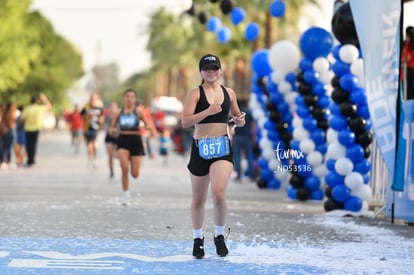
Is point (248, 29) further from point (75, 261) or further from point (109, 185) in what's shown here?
point (75, 261)

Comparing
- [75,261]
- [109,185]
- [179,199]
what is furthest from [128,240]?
[109,185]

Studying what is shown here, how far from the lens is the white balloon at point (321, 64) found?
14031mm

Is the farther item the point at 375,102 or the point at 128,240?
the point at 375,102

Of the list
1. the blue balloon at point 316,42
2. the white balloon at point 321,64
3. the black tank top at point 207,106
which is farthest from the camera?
the white balloon at point 321,64

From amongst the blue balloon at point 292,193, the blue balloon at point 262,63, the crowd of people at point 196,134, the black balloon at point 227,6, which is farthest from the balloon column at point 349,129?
the black balloon at point 227,6

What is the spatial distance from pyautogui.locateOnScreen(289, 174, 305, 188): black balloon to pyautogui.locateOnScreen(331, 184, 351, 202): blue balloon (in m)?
2.32

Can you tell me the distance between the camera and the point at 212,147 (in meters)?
7.80

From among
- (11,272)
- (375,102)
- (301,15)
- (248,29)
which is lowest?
(11,272)

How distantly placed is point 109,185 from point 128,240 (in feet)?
27.4

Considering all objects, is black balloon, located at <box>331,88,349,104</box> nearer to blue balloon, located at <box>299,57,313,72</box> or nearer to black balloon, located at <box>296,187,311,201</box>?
blue balloon, located at <box>299,57,313,72</box>

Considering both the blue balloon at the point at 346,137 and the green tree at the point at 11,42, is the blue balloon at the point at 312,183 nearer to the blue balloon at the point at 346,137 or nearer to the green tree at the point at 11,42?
the blue balloon at the point at 346,137

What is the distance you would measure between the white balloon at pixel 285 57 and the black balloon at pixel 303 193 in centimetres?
245

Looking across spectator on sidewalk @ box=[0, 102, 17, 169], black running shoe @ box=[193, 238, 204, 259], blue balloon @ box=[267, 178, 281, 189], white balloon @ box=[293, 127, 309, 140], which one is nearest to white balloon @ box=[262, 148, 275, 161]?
blue balloon @ box=[267, 178, 281, 189]

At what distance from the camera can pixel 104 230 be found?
9.78 m
